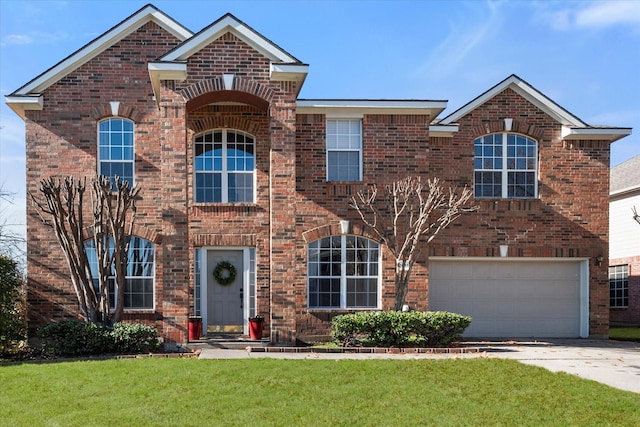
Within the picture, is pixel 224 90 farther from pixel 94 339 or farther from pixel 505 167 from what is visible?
pixel 505 167

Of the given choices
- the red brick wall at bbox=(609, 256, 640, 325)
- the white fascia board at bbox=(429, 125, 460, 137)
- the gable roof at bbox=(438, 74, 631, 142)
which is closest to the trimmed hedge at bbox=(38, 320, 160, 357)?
the white fascia board at bbox=(429, 125, 460, 137)

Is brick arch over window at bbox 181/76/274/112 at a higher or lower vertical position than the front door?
higher

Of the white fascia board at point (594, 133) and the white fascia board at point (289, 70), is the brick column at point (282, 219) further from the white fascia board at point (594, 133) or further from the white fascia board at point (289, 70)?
the white fascia board at point (594, 133)

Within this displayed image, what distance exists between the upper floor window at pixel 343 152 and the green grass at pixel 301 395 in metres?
6.19

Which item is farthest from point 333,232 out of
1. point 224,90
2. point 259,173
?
point 224,90

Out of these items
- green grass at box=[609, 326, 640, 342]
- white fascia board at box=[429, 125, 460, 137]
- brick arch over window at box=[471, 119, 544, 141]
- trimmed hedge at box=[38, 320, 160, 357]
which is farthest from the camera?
green grass at box=[609, 326, 640, 342]

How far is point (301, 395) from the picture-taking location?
30.6 ft

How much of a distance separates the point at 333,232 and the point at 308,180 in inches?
59.5

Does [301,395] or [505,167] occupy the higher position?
[505,167]

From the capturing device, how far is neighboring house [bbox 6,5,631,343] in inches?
637

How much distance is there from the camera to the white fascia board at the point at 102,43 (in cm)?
1612

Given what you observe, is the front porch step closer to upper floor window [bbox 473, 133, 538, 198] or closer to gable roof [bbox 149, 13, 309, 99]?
gable roof [bbox 149, 13, 309, 99]

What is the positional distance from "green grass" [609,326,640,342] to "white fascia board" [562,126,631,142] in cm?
571

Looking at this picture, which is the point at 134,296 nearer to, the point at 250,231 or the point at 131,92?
the point at 250,231
